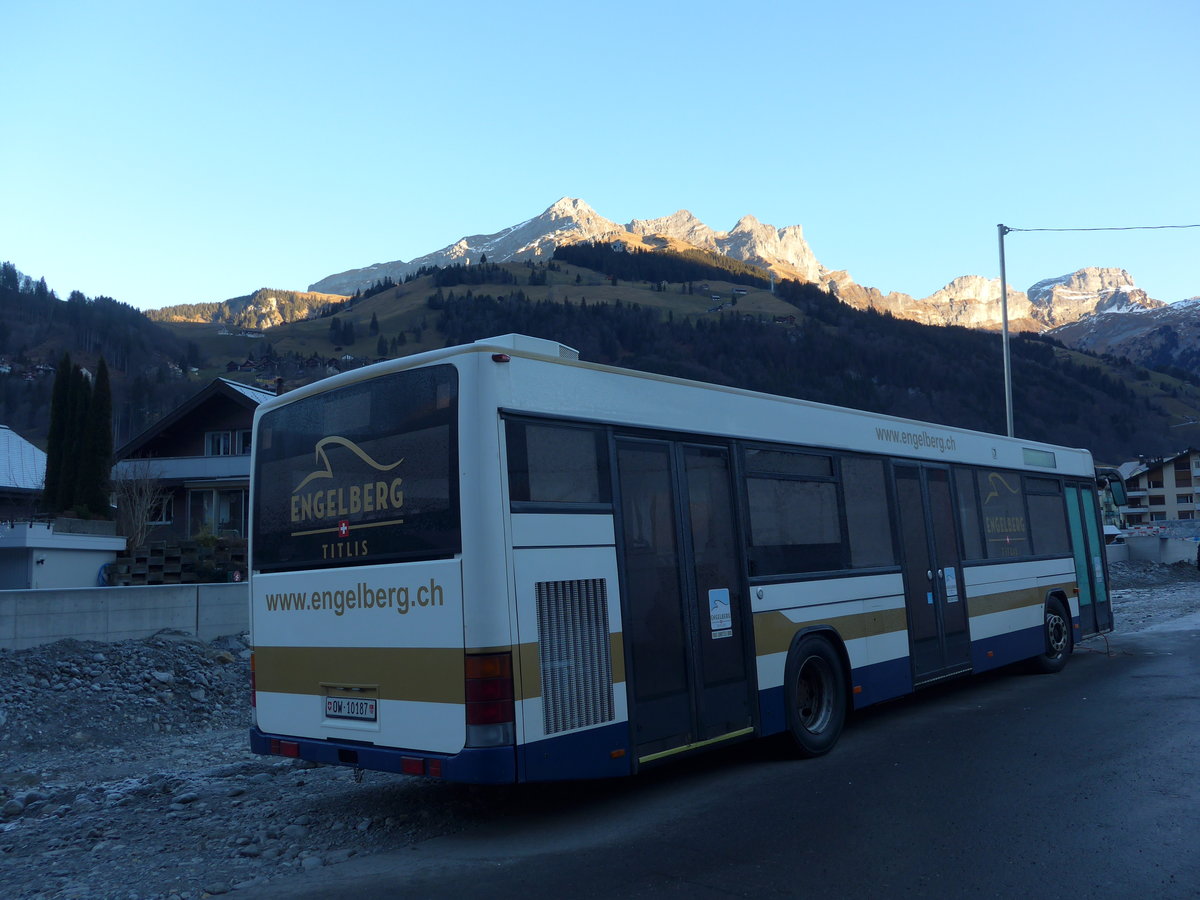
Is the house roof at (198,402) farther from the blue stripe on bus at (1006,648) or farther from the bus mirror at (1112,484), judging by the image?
the blue stripe on bus at (1006,648)

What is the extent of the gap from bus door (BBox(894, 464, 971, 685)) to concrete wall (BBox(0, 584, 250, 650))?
8322mm

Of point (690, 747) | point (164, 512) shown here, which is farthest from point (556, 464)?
point (164, 512)

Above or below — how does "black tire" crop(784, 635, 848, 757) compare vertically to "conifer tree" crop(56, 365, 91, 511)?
below

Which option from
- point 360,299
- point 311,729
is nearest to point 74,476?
point 311,729

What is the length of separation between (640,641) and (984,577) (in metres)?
6.23

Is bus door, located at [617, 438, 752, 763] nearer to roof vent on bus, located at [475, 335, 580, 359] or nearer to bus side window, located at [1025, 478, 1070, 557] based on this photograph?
roof vent on bus, located at [475, 335, 580, 359]

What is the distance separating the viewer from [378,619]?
6.39 meters

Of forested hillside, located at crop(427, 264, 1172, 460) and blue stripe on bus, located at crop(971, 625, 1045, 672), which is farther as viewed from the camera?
forested hillside, located at crop(427, 264, 1172, 460)

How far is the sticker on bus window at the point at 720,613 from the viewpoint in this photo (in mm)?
7422

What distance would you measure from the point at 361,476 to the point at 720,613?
2.85 metres

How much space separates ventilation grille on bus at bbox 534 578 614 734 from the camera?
6.09 metres

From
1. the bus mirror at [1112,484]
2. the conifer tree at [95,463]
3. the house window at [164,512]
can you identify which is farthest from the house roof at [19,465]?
the bus mirror at [1112,484]

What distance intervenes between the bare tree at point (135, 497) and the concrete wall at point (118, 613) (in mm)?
17022

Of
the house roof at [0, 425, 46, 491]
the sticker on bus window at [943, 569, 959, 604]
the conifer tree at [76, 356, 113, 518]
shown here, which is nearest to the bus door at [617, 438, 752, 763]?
the sticker on bus window at [943, 569, 959, 604]
